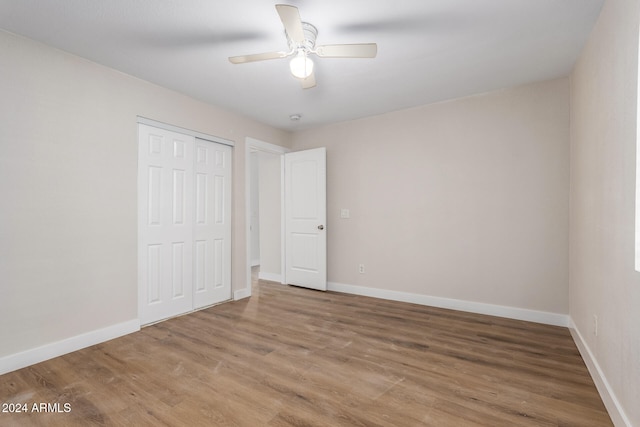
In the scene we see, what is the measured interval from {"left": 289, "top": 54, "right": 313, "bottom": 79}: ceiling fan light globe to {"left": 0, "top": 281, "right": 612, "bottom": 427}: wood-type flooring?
2.16 meters

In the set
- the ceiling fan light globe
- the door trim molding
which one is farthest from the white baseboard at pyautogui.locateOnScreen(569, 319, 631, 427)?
the door trim molding

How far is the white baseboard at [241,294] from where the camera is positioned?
4.11 metres

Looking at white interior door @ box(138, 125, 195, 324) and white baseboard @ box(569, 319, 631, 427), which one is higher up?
white interior door @ box(138, 125, 195, 324)

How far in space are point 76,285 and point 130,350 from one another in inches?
28.4

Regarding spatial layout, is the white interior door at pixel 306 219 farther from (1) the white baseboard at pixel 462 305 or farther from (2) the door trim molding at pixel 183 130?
(2) the door trim molding at pixel 183 130

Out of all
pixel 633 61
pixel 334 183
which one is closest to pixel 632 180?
pixel 633 61

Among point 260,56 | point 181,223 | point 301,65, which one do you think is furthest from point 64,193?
point 301,65

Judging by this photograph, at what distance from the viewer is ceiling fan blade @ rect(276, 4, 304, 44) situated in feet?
5.47

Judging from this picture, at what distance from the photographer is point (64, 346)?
2.50m

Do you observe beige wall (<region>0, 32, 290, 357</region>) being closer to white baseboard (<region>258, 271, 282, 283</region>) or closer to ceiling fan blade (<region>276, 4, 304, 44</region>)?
ceiling fan blade (<region>276, 4, 304, 44</region>)

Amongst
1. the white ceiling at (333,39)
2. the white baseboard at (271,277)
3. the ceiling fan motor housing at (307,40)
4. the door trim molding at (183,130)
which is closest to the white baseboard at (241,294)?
the white baseboard at (271,277)

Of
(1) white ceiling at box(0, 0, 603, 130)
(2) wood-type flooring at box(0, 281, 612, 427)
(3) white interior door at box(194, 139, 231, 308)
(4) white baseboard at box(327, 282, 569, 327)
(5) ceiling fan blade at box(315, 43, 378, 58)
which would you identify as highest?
(1) white ceiling at box(0, 0, 603, 130)

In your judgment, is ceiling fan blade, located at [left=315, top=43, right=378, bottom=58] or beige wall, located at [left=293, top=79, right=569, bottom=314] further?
beige wall, located at [left=293, top=79, right=569, bottom=314]

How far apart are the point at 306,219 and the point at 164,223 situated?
6.79ft
